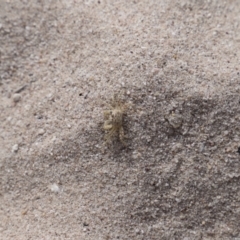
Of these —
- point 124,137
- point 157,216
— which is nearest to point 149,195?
point 157,216

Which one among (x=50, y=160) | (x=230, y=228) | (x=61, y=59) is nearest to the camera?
(x=230, y=228)

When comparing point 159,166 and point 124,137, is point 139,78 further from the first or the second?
point 159,166

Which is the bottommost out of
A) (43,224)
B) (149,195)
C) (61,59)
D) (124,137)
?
(43,224)
